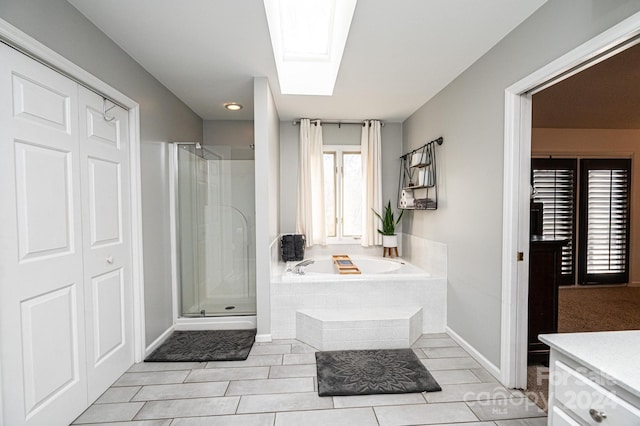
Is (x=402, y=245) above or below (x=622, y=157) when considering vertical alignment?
below

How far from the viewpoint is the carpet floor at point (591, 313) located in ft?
7.36

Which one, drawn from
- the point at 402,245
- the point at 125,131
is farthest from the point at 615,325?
the point at 125,131

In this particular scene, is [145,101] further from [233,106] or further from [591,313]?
[591,313]

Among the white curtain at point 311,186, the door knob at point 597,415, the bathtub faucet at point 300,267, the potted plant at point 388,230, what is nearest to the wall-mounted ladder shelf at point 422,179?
the potted plant at point 388,230

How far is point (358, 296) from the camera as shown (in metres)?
2.91

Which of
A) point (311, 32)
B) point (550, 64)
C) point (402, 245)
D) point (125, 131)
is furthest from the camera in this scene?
point (402, 245)

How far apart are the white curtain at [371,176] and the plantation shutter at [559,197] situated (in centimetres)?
261

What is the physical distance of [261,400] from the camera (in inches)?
77.1

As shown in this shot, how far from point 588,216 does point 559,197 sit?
52cm

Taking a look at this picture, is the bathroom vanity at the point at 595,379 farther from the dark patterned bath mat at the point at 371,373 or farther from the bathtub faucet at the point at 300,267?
the bathtub faucet at the point at 300,267

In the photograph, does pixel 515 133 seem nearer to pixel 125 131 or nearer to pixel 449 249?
pixel 449 249

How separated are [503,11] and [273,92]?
A: 6.56 ft

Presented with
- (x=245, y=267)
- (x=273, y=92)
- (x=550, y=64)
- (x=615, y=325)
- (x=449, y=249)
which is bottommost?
(x=615, y=325)

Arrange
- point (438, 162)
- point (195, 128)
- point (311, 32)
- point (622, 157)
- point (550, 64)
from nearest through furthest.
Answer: point (550, 64) → point (311, 32) → point (438, 162) → point (195, 128) → point (622, 157)
